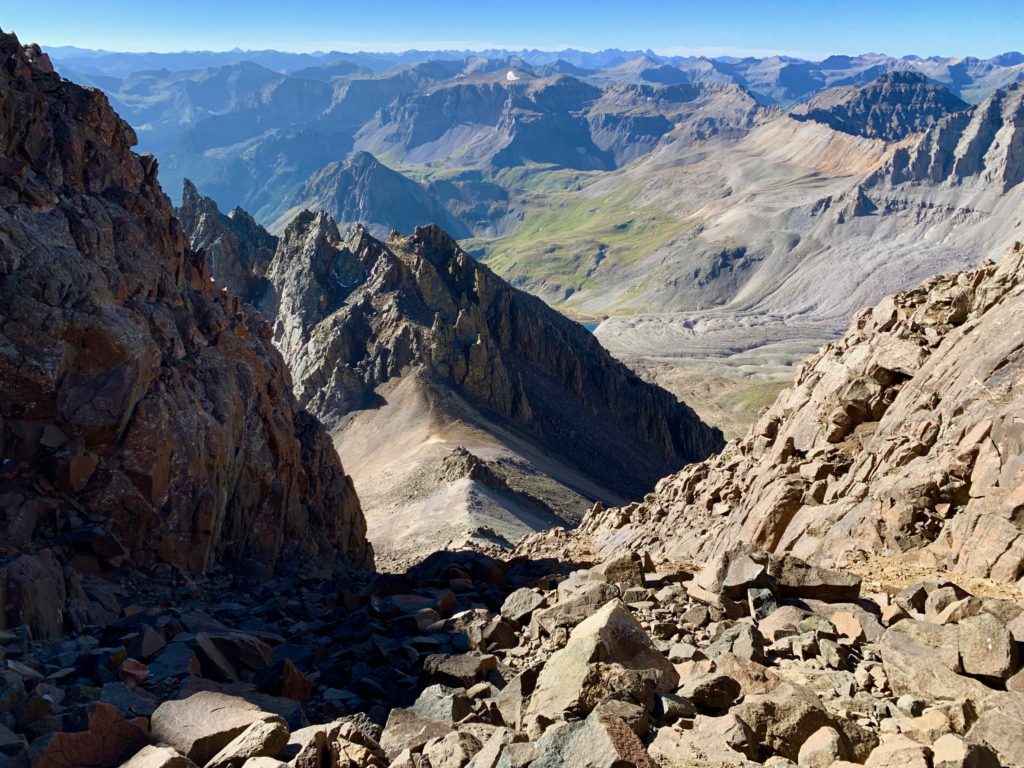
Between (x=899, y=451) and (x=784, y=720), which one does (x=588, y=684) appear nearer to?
(x=784, y=720)

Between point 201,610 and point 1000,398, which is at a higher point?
point 1000,398

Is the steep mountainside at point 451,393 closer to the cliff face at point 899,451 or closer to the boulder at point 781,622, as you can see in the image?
the cliff face at point 899,451

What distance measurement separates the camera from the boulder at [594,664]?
13320 mm

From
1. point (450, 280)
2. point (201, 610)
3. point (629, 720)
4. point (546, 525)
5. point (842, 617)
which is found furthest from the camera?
point (450, 280)

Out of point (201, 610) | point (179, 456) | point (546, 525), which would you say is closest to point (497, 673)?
point (201, 610)

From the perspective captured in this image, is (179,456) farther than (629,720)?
Yes

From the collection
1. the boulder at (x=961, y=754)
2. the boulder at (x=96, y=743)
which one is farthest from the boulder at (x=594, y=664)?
the boulder at (x=96, y=743)

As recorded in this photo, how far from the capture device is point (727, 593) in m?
18.2

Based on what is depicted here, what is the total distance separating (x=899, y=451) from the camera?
24922 mm

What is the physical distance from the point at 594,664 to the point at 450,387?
8826 centimetres

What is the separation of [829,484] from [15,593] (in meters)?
23.3

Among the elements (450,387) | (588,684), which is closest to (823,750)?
(588,684)

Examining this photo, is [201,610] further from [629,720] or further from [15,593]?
[629,720]

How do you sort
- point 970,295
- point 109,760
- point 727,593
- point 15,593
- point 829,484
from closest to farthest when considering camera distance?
point 109,760
point 727,593
point 15,593
point 829,484
point 970,295
